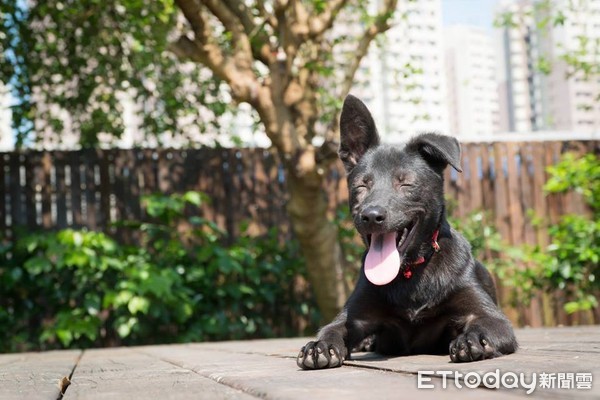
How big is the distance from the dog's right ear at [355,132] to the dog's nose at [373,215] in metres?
0.68

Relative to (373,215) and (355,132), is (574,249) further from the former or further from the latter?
(373,215)

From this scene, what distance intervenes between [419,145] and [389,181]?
0.28 m

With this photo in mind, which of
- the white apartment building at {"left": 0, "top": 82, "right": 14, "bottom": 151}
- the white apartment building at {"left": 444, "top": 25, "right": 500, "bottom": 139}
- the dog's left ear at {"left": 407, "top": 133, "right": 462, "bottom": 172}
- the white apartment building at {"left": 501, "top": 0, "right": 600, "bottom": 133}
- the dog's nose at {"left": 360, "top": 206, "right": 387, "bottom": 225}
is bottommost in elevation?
the dog's nose at {"left": 360, "top": 206, "right": 387, "bottom": 225}

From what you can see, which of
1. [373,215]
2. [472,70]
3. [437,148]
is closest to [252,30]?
[437,148]

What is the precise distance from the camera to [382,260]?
313 centimetres

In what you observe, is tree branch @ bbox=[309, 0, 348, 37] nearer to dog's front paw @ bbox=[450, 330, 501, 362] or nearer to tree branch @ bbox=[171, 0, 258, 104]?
tree branch @ bbox=[171, 0, 258, 104]

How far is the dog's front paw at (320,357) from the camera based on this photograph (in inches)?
107

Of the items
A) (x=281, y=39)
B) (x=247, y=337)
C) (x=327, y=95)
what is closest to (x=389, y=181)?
(x=281, y=39)

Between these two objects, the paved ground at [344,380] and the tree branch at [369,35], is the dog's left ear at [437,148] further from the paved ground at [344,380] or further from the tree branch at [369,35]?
the tree branch at [369,35]

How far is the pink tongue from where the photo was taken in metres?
3.07

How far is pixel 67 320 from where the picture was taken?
751cm

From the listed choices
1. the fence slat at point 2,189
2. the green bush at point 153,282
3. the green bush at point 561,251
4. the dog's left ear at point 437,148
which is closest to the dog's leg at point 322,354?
the dog's left ear at point 437,148

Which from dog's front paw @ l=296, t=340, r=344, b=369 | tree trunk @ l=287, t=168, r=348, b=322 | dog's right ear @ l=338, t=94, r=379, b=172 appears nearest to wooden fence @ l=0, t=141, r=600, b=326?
tree trunk @ l=287, t=168, r=348, b=322

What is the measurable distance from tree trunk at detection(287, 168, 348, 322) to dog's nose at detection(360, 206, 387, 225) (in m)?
4.50
